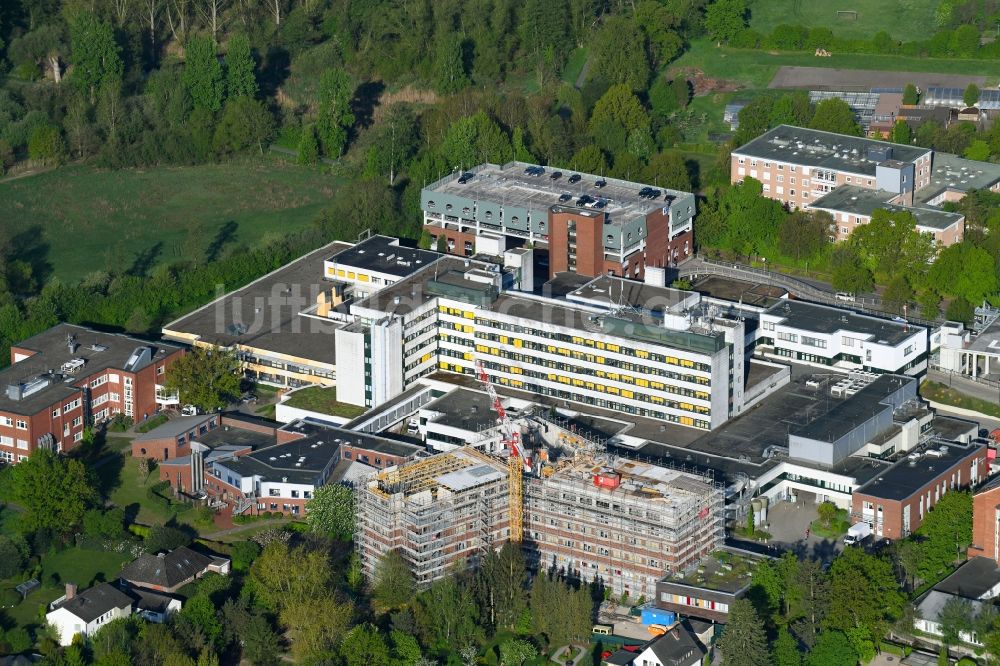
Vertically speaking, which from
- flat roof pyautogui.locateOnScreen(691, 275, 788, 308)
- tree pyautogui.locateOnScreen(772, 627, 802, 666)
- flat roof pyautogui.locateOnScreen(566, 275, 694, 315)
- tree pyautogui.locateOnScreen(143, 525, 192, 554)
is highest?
flat roof pyautogui.locateOnScreen(566, 275, 694, 315)

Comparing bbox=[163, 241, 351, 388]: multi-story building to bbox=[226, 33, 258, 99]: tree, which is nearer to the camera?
bbox=[163, 241, 351, 388]: multi-story building

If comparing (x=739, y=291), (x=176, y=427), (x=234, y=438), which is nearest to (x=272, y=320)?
(x=176, y=427)

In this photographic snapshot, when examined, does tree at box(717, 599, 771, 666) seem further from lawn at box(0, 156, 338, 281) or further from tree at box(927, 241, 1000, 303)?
lawn at box(0, 156, 338, 281)

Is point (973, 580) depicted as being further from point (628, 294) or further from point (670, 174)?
point (670, 174)

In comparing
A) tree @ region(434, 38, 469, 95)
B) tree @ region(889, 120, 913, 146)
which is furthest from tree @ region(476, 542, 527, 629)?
tree @ region(434, 38, 469, 95)

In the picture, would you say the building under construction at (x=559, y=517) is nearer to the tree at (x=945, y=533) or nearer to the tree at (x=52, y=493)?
the tree at (x=945, y=533)

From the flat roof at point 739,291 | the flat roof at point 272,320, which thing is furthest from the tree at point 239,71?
the flat roof at point 739,291

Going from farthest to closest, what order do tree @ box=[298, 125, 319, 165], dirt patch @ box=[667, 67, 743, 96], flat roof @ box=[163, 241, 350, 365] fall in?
dirt patch @ box=[667, 67, 743, 96] → tree @ box=[298, 125, 319, 165] → flat roof @ box=[163, 241, 350, 365]

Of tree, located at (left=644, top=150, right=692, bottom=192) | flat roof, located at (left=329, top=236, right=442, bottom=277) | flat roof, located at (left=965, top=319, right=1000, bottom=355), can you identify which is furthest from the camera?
tree, located at (left=644, top=150, right=692, bottom=192)
